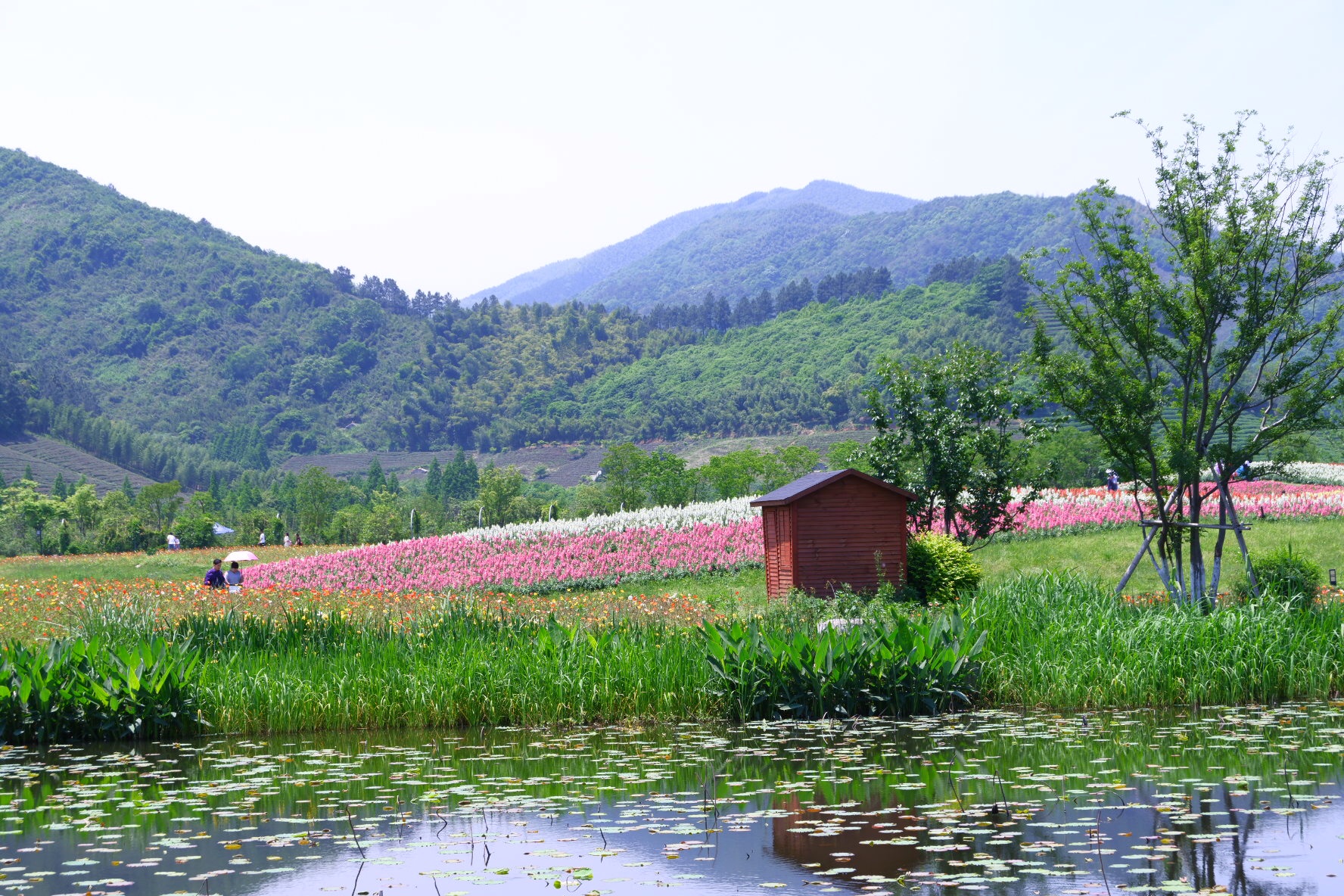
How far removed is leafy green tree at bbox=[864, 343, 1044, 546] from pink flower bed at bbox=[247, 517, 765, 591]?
5.12 meters

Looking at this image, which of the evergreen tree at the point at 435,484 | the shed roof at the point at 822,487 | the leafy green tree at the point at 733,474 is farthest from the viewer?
the evergreen tree at the point at 435,484

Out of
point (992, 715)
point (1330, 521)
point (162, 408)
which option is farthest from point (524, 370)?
point (992, 715)

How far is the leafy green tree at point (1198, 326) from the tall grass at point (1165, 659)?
253cm

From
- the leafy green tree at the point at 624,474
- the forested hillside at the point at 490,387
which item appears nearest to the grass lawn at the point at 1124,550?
the leafy green tree at the point at 624,474

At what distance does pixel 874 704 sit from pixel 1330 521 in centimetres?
1755

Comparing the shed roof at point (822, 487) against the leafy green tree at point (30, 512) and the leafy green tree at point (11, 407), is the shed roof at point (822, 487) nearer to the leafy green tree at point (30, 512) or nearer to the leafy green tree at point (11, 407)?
the leafy green tree at point (30, 512)

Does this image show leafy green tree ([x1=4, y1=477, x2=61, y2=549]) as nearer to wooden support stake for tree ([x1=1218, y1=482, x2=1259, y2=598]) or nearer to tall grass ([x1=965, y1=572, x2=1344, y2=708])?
wooden support stake for tree ([x1=1218, y1=482, x2=1259, y2=598])

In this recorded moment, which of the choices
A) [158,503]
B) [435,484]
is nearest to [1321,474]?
[158,503]

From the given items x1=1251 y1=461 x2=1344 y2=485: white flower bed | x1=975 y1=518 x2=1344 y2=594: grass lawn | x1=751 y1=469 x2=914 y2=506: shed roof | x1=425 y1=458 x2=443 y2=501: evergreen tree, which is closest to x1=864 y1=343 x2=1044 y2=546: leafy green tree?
x1=751 y1=469 x2=914 y2=506: shed roof

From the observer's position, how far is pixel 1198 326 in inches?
575

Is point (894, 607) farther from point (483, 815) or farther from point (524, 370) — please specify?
point (524, 370)

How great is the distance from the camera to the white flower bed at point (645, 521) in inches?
1119

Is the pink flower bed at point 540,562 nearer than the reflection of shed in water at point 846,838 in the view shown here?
No

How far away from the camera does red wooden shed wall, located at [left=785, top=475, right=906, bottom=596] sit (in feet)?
59.0
